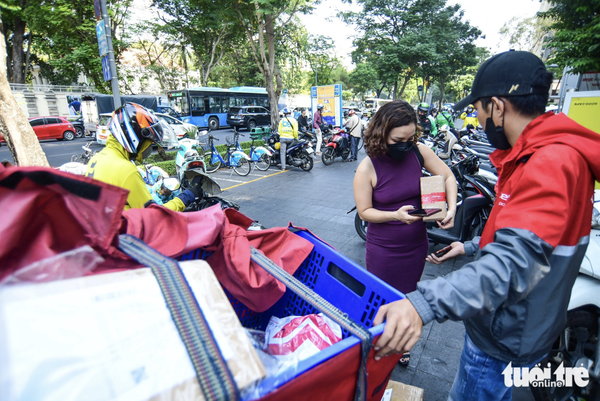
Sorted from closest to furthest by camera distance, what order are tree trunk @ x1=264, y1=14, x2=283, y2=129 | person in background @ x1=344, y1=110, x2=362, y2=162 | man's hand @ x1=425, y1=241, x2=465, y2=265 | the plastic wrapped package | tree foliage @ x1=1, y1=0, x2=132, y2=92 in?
the plastic wrapped package, man's hand @ x1=425, y1=241, x2=465, y2=265, person in background @ x1=344, y1=110, x2=362, y2=162, tree trunk @ x1=264, y1=14, x2=283, y2=129, tree foliage @ x1=1, y1=0, x2=132, y2=92

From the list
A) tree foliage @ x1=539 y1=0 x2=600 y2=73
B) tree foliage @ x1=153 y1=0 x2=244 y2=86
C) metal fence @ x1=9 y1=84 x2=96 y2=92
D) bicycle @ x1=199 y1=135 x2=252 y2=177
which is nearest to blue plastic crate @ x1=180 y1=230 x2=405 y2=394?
tree foliage @ x1=539 y1=0 x2=600 y2=73

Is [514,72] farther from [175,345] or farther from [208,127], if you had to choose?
[208,127]

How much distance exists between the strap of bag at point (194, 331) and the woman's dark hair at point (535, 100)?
133 centimetres

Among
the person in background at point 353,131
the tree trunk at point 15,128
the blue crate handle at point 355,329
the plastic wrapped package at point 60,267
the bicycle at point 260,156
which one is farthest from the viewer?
the person in background at point 353,131

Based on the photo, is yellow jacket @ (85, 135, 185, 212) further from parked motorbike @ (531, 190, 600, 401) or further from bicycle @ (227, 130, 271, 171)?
bicycle @ (227, 130, 271, 171)

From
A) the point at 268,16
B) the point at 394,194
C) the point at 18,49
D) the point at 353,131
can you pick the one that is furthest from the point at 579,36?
the point at 18,49

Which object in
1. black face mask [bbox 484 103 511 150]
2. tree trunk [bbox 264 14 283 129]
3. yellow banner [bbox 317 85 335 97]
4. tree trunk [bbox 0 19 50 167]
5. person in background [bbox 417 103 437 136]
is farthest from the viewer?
yellow banner [bbox 317 85 335 97]

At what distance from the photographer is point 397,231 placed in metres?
2.16

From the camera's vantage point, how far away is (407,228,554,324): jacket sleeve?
983 millimetres

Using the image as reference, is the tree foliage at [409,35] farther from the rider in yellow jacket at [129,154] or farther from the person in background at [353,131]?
the rider in yellow jacket at [129,154]

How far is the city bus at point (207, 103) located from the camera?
21641 mm

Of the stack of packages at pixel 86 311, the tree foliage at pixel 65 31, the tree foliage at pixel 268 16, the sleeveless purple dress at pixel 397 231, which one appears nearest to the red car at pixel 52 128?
the tree foliage at pixel 65 31

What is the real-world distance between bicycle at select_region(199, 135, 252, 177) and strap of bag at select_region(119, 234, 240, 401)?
864cm

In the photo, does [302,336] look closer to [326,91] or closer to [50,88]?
[326,91]
